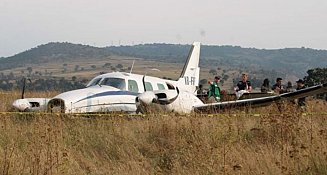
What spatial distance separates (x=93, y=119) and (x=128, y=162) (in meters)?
5.06

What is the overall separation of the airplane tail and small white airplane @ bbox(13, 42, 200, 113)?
6.62 meters

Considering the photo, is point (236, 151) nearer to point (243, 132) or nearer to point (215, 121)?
point (243, 132)

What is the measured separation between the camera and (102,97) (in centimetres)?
1527

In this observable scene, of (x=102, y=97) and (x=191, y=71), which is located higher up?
(x=191, y=71)

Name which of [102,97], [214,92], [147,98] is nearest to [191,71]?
[214,92]

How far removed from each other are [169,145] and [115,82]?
7.16 m

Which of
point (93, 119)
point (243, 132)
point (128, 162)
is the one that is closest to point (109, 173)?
point (128, 162)

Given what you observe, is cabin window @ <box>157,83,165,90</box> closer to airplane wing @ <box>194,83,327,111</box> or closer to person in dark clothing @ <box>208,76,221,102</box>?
person in dark clothing @ <box>208,76,221,102</box>

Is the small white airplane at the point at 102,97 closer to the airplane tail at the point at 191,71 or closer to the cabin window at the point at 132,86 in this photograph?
the cabin window at the point at 132,86

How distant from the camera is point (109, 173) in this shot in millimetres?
7879

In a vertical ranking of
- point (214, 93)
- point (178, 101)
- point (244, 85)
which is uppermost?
point (244, 85)

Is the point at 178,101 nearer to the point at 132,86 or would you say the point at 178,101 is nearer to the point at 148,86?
the point at 132,86

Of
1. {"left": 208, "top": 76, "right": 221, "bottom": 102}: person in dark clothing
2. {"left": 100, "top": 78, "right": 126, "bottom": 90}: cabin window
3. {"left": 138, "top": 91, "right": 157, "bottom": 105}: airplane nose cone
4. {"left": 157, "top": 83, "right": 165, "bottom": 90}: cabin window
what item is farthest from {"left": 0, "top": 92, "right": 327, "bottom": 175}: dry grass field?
{"left": 208, "top": 76, "right": 221, "bottom": 102}: person in dark clothing

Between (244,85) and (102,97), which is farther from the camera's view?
(244,85)
